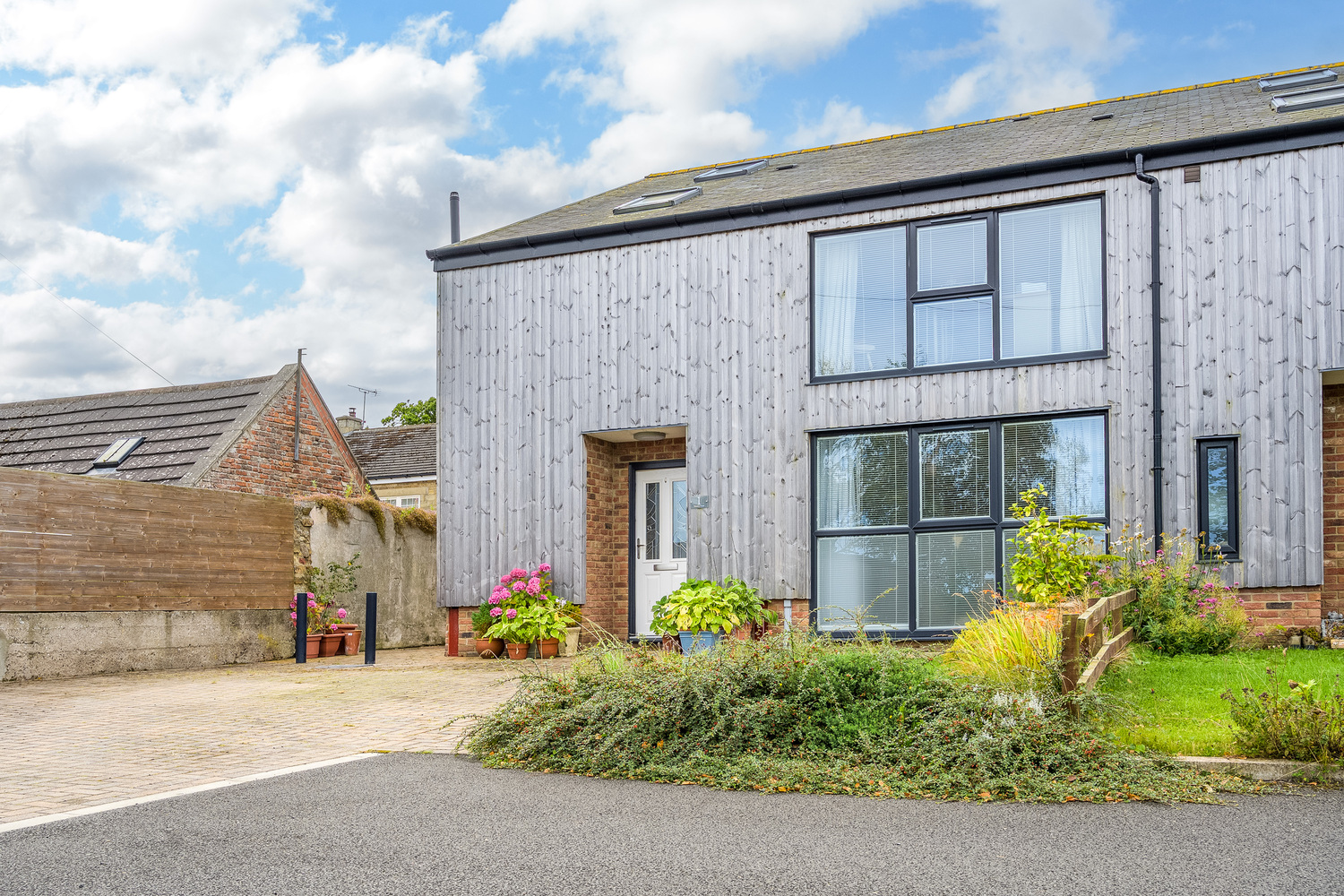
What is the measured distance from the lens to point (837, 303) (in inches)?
451

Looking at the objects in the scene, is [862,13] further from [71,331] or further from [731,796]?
[71,331]

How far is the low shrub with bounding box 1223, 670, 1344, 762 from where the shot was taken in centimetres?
493

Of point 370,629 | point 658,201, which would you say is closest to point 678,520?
point 370,629

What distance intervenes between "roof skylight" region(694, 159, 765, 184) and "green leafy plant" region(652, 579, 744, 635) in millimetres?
6524

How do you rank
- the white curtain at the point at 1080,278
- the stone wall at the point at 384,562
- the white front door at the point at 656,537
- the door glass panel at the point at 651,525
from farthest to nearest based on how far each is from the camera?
the stone wall at the point at 384,562 < the door glass panel at the point at 651,525 < the white front door at the point at 656,537 < the white curtain at the point at 1080,278

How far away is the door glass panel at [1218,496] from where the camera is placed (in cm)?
970

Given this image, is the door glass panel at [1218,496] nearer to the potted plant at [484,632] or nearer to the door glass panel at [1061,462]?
the door glass panel at [1061,462]

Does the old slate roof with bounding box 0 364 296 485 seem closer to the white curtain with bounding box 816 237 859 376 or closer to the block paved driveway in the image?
the block paved driveway

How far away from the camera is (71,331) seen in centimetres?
1977

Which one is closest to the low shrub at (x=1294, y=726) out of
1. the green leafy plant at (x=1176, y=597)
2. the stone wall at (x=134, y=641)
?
the green leafy plant at (x=1176, y=597)

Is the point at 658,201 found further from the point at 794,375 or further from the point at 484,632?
the point at 484,632

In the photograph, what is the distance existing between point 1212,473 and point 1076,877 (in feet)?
24.0

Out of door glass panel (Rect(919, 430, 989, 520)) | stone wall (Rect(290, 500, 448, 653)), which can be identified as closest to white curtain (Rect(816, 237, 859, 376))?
door glass panel (Rect(919, 430, 989, 520))

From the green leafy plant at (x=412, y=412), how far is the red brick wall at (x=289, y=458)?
24167 millimetres
